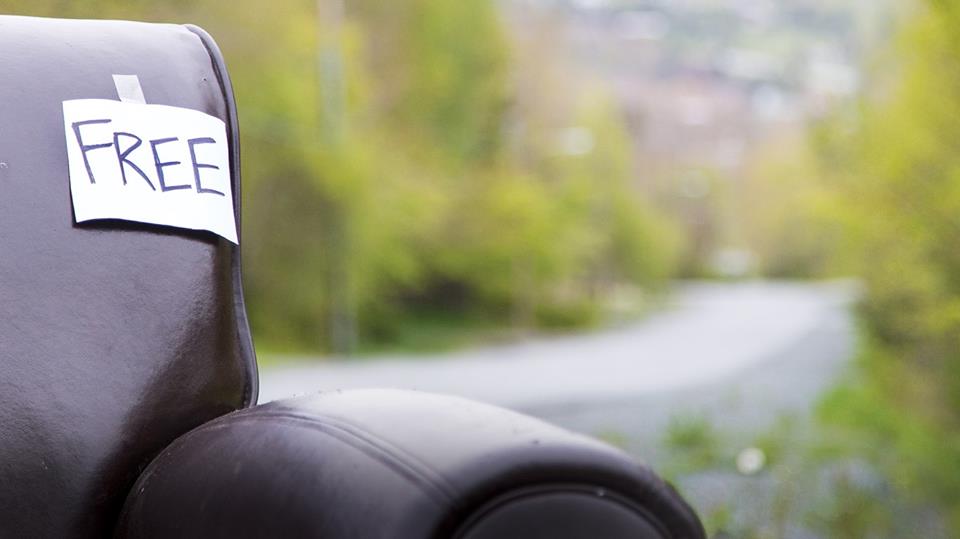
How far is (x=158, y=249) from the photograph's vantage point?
85 cm

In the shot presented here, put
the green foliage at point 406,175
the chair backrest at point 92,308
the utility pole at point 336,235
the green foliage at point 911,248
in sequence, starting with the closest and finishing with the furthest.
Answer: the chair backrest at point 92,308, the green foliage at point 911,248, the green foliage at point 406,175, the utility pole at point 336,235

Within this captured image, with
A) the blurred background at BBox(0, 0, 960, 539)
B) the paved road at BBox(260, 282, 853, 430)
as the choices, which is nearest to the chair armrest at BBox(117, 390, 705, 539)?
the blurred background at BBox(0, 0, 960, 539)

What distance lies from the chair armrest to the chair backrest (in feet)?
0.48

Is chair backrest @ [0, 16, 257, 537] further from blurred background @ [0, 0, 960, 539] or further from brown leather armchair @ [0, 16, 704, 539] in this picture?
blurred background @ [0, 0, 960, 539]

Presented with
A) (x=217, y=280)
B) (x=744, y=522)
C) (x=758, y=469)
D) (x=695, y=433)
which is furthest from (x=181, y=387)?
(x=695, y=433)

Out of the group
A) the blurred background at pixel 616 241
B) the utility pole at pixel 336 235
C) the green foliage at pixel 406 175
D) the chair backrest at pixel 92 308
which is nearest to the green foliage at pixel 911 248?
the blurred background at pixel 616 241

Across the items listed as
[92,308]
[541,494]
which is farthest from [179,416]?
[541,494]

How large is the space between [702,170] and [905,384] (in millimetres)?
31113

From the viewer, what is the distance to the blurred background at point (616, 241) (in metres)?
3.53

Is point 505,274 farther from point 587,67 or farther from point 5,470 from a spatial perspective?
point 5,470

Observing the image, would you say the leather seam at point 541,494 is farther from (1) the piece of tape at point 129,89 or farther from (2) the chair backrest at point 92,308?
(1) the piece of tape at point 129,89

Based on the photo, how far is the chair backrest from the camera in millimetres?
775

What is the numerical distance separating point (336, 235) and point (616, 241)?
31.1ft

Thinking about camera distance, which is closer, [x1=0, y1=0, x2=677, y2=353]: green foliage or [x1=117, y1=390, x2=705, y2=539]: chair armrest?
[x1=117, y1=390, x2=705, y2=539]: chair armrest
